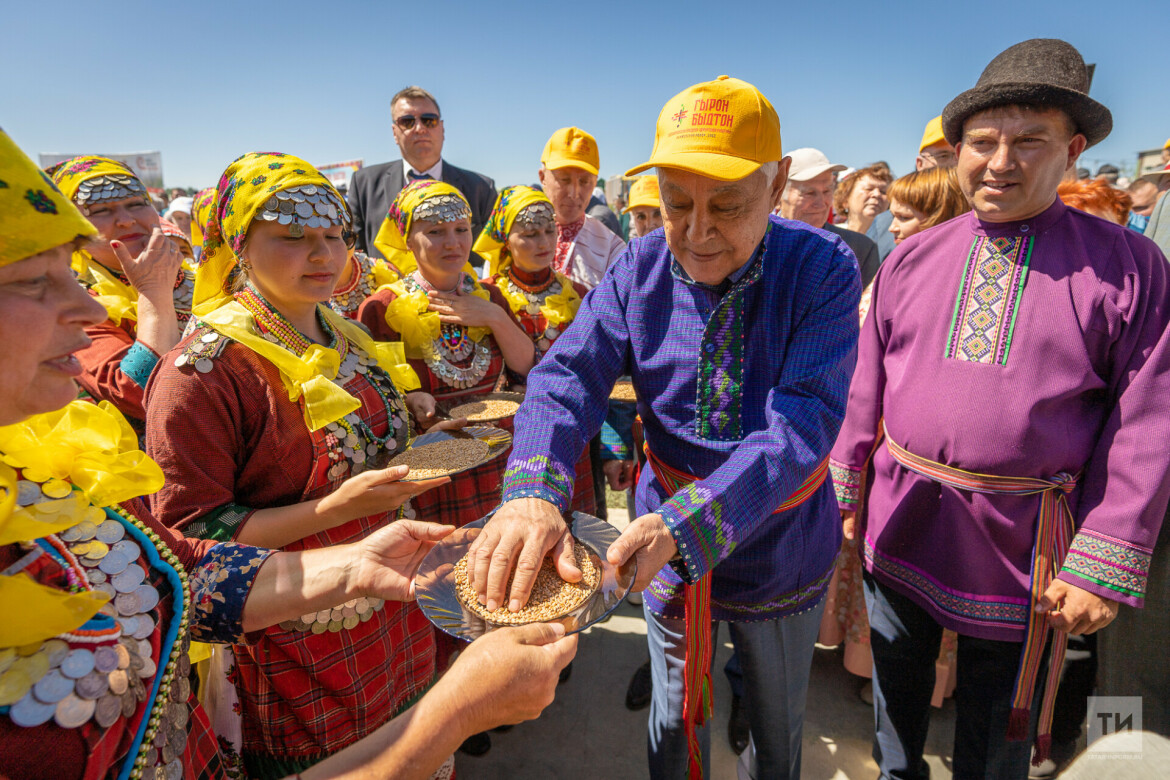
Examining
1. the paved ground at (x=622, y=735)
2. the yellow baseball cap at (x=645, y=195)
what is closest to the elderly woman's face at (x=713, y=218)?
the paved ground at (x=622, y=735)

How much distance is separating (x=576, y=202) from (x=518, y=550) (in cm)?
370

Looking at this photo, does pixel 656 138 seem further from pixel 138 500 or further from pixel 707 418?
pixel 138 500

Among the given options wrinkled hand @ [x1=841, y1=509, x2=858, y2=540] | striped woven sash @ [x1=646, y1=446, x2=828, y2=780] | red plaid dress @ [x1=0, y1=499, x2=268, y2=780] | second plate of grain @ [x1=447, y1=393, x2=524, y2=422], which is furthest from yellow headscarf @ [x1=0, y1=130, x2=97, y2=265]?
wrinkled hand @ [x1=841, y1=509, x2=858, y2=540]

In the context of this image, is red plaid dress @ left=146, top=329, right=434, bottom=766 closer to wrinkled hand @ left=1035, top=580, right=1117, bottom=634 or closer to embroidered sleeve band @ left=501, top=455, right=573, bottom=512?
embroidered sleeve band @ left=501, top=455, right=573, bottom=512

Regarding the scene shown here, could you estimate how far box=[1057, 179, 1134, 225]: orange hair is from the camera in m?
3.07

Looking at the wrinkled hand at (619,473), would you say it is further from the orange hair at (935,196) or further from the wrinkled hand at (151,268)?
the wrinkled hand at (151,268)

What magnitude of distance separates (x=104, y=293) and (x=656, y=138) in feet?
8.20

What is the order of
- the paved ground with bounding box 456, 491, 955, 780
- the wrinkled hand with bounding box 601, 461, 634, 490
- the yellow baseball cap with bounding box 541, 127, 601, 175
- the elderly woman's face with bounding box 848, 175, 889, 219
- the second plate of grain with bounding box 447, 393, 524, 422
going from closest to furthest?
the second plate of grain with bounding box 447, 393, 524, 422
the paved ground with bounding box 456, 491, 955, 780
the wrinkled hand with bounding box 601, 461, 634, 490
the yellow baseball cap with bounding box 541, 127, 601, 175
the elderly woman's face with bounding box 848, 175, 889, 219

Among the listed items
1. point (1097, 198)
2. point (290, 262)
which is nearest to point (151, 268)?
point (290, 262)

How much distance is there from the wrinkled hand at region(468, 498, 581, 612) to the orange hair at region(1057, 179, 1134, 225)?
328 centimetres

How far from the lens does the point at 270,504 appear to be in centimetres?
176

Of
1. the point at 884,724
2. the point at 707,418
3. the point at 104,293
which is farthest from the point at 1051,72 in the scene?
the point at 104,293

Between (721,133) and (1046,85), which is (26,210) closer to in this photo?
(721,133)

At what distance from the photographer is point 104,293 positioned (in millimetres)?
2580
